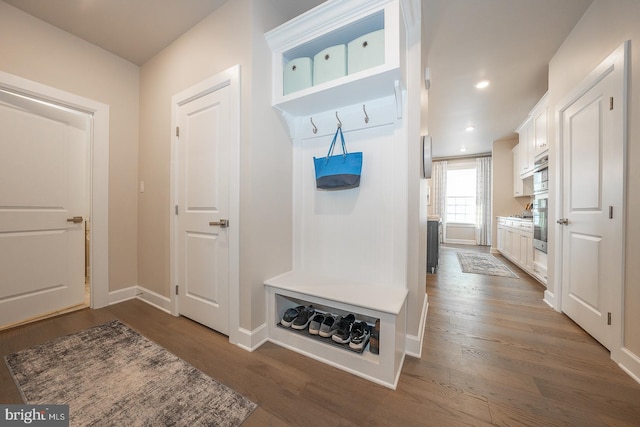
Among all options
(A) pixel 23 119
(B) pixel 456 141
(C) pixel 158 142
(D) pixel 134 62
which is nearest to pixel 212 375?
(C) pixel 158 142

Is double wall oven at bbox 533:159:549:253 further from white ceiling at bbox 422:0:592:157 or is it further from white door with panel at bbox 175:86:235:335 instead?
white door with panel at bbox 175:86:235:335

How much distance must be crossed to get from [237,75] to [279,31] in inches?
17.8

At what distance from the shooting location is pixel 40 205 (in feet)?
6.81

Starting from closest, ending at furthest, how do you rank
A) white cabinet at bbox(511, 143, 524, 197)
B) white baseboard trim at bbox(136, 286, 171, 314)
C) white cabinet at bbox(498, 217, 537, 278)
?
1. white baseboard trim at bbox(136, 286, 171, 314)
2. white cabinet at bbox(498, 217, 537, 278)
3. white cabinet at bbox(511, 143, 524, 197)

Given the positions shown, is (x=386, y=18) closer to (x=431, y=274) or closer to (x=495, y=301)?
(x=495, y=301)

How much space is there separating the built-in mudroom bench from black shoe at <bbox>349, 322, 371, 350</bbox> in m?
0.04

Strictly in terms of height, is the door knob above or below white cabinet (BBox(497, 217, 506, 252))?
above

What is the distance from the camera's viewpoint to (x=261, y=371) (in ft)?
4.70

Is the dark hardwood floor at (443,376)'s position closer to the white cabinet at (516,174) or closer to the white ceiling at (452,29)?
the white ceiling at (452,29)

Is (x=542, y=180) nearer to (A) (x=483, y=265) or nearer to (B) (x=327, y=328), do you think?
(A) (x=483, y=265)

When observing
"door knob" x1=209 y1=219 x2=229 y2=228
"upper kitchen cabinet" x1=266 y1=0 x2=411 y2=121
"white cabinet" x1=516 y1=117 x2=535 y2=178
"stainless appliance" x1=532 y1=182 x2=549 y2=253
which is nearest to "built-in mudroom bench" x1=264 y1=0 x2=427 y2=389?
"upper kitchen cabinet" x1=266 y1=0 x2=411 y2=121

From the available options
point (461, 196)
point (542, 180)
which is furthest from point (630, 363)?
point (461, 196)

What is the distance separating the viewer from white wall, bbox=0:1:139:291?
190 centimetres

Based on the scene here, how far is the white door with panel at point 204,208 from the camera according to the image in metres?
1.84
